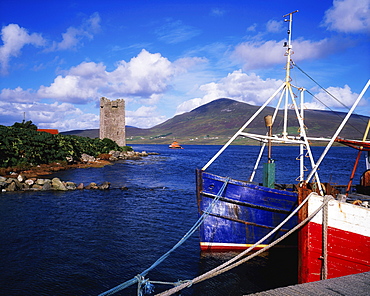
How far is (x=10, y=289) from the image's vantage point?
34.9 ft

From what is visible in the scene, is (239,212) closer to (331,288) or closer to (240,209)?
(240,209)

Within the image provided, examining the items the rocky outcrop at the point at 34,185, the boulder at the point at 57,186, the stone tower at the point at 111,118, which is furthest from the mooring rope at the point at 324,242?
the stone tower at the point at 111,118

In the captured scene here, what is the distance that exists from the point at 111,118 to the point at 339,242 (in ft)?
266

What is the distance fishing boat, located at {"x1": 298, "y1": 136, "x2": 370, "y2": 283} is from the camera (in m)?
9.49

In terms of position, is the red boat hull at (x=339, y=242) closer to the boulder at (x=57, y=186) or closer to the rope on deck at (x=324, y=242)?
the rope on deck at (x=324, y=242)

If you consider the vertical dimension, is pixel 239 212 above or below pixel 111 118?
below

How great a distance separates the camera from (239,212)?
1302 cm

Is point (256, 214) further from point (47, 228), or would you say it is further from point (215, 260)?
point (47, 228)

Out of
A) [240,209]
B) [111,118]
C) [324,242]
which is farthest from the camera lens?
[111,118]

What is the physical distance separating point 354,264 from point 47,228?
51.5ft

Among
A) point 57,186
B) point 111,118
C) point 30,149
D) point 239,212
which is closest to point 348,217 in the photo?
point 239,212

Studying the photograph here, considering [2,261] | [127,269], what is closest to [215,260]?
[127,269]

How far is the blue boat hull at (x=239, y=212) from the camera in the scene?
1234 cm

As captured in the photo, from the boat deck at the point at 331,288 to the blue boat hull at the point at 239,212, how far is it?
5.49 m
